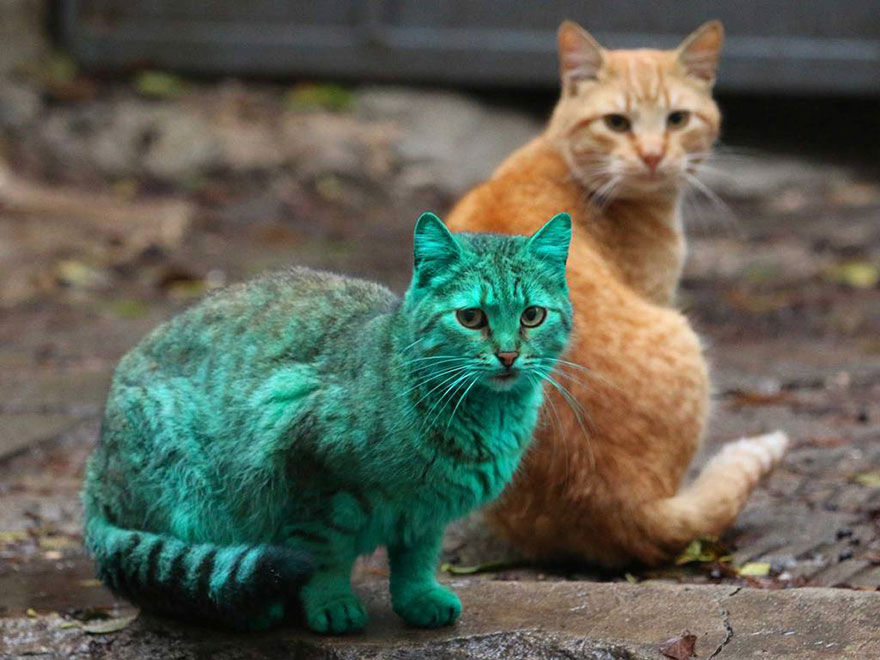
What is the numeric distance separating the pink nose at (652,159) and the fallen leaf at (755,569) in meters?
1.54

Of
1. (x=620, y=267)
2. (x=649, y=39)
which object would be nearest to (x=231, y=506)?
(x=620, y=267)

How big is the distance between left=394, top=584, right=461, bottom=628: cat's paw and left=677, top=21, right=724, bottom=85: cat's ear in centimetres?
258

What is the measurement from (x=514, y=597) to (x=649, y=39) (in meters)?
7.44

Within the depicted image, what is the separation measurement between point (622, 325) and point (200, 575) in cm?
166

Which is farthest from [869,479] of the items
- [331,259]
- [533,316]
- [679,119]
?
[331,259]

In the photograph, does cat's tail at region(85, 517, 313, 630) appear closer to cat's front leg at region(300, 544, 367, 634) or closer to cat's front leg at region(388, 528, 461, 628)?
cat's front leg at region(300, 544, 367, 634)

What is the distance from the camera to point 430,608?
128 inches

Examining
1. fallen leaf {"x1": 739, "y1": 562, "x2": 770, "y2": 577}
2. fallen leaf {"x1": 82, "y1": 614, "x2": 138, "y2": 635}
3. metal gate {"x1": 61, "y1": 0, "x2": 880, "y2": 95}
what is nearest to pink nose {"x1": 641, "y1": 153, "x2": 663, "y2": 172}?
→ fallen leaf {"x1": 739, "y1": 562, "x2": 770, "y2": 577}

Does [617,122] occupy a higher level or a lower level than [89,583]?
higher

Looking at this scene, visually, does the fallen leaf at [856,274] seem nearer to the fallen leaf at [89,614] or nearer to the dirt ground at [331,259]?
the dirt ground at [331,259]

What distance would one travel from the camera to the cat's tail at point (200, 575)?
300 cm

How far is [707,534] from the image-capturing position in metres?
4.01

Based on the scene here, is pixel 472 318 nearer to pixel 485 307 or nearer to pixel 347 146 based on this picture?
pixel 485 307

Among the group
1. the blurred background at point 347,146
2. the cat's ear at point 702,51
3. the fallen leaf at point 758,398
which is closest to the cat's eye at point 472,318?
the cat's ear at point 702,51
